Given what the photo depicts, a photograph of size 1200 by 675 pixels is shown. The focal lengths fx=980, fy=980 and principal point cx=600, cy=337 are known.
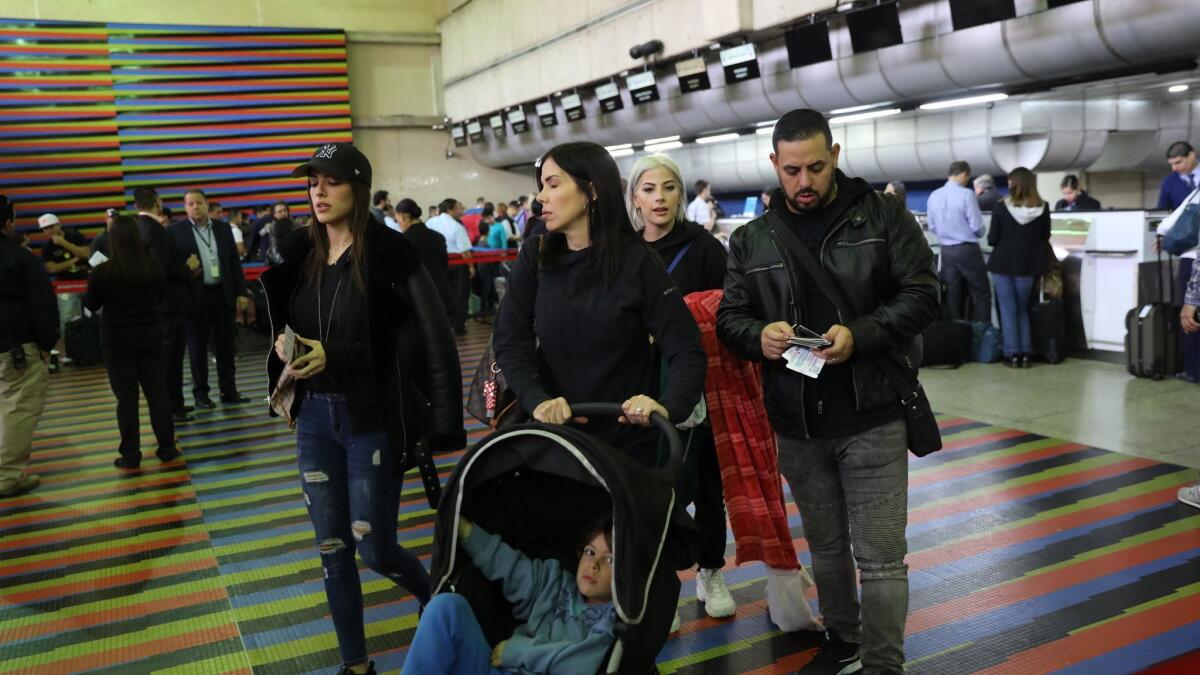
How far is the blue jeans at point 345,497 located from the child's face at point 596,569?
0.91 meters

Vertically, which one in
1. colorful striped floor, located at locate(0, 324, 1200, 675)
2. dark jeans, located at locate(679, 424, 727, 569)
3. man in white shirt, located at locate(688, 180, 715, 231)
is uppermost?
man in white shirt, located at locate(688, 180, 715, 231)

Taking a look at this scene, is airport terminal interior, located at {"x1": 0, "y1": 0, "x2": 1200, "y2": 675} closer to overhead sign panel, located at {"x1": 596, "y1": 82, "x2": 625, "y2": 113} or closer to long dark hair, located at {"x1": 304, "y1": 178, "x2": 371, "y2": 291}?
long dark hair, located at {"x1": 304, "y1": 178, "x2": 371, "y2": 291}

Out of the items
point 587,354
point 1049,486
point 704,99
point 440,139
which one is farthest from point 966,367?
point 440,139

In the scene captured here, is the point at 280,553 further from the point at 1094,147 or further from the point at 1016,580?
the point at 1094,147

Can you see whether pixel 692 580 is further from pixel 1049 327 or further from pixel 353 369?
pixel 1049 327

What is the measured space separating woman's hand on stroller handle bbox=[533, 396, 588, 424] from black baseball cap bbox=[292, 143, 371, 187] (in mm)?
919

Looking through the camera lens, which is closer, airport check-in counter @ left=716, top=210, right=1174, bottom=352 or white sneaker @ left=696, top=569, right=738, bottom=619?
white sneaker @ left=696, top=569, right=738, bottom=619

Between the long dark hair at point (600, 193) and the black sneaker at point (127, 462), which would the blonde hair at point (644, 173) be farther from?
the black sneaker at point (127, 462)

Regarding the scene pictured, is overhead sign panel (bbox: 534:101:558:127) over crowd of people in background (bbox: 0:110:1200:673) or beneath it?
over

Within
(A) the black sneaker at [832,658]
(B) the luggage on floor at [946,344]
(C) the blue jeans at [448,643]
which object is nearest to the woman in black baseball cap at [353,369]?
(C) the blue jeans at [448,643]

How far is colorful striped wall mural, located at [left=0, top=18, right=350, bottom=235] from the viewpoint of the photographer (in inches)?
656

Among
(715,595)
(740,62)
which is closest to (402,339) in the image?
(715,595)

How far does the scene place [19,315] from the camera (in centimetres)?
574

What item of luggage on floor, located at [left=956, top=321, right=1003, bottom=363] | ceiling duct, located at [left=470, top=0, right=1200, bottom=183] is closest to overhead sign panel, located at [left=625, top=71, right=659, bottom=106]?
ceiling duct, located at [left=470, top=0, right=1200, bottom=183]
